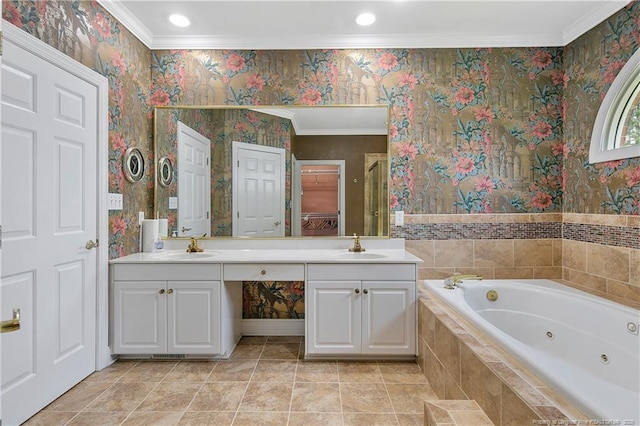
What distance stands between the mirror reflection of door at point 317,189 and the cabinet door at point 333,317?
2.27 ft

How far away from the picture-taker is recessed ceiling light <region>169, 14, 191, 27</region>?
261 centimetres

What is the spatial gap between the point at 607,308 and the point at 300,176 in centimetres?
220

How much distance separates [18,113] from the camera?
1.76 meters

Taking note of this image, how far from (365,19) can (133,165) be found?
2.05 meters

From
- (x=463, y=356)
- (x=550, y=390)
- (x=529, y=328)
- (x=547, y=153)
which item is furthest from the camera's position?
(x=547, y=153)

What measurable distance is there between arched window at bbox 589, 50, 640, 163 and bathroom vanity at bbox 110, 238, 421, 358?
5.00ft

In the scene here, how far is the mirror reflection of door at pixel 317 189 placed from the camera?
2.91 meters

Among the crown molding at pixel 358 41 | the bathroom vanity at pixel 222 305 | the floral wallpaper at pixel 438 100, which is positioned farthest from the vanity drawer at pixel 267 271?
the crown molding at pixel 358 41

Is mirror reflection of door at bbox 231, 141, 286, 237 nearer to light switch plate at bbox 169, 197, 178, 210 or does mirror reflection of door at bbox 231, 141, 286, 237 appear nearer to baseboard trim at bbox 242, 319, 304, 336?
light switch plate at bbox 169, 197, 178, 210

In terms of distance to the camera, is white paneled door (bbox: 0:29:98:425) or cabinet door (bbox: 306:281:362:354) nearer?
white paneled door (bbox: 0:29:98:425)

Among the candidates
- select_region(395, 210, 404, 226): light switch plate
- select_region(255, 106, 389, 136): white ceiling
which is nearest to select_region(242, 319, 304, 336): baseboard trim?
select_region(395, 210, 404, 226): light switch plate

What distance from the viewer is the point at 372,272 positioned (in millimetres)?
2424

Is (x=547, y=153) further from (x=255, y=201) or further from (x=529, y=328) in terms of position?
(x=255, y=201)

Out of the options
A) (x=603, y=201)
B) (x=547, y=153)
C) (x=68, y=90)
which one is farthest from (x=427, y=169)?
(x=68, y=90)
